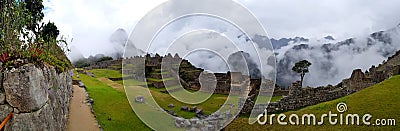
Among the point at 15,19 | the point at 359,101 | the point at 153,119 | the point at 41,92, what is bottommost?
the point at 153,119

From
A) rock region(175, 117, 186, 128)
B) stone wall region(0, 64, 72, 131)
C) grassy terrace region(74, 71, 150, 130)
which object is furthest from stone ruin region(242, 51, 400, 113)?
stone wall region(0, 64, 72, 131)

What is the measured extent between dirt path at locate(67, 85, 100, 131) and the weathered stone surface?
634cm

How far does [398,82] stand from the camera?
17844 mm

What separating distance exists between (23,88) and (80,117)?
29.5 ft

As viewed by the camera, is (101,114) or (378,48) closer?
(101,114)

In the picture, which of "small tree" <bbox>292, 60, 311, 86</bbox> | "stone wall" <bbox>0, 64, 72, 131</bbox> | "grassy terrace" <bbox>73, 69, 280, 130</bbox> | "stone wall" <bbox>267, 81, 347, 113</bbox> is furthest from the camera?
"small tree" <bbox>292, 60, 311, 86</bbox>

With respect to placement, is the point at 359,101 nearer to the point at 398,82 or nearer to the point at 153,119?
the point at 398,82

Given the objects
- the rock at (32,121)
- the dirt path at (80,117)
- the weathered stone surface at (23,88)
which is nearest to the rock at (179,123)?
the dirt path at (80,117)

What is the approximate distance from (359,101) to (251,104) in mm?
6247

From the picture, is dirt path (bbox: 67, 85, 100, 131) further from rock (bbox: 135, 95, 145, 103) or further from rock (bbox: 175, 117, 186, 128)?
rock (bbox: 175, 117, 186, 128)

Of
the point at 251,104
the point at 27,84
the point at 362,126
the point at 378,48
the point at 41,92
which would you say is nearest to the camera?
the point at 27,84

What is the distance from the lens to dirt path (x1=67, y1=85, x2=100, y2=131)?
13.9m

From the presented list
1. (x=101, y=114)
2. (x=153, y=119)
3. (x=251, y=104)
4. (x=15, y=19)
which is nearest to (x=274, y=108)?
(x=251, y=104)

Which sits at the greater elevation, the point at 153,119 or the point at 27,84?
the point at 27,84
